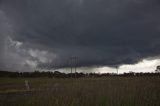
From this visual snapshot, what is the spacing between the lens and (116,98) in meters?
11.3

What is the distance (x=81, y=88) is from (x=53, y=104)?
11.1 ft

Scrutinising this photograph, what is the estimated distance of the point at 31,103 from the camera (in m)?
10.8

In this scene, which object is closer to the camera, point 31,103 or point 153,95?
point 31,103

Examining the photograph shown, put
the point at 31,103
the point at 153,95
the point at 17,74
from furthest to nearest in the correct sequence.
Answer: the point at 17,74
the point at 153,95
the point at 31,103

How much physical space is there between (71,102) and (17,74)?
90066 mm

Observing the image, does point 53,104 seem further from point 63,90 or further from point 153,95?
point 153,95

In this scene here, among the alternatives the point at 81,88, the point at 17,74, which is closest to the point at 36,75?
the point at 17,74

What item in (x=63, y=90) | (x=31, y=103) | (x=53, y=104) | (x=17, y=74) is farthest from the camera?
(x=17, y=74)

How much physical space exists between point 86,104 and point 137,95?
8.64 ft

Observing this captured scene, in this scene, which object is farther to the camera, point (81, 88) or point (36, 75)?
point (36, 75)

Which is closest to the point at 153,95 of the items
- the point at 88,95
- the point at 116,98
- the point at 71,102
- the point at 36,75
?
the point at 116,98

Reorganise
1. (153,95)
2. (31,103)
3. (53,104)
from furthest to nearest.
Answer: (153,95), (31,103), (53,104)

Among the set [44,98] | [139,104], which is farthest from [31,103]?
[139,104]

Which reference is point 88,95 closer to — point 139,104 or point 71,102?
point 71,102
